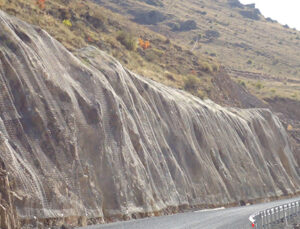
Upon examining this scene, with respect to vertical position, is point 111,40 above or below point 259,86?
above

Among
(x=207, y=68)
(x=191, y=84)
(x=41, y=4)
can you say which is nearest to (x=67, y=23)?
(x=41, y=4)

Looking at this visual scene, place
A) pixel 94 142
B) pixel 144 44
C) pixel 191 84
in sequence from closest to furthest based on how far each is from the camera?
pixel 94 142
pixel 191 84
pixel 144 44

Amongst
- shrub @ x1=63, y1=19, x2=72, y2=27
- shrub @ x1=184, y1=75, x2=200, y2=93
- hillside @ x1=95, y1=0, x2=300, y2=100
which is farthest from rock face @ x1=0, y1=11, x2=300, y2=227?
hillside @ x1=95, y1=0, x2=300, y2=100

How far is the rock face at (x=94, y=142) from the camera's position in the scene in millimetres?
22109

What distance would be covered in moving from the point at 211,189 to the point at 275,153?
19.2 meters

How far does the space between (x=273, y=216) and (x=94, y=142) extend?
8419 millimetres

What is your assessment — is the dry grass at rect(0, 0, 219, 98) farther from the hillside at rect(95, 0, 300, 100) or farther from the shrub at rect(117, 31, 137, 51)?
the hillside at rect(95, 0, 300, 100)

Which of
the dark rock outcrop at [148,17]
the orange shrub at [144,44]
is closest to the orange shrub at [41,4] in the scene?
the orange shrub at [144,44]

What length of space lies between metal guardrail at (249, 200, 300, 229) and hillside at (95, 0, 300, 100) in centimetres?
5830

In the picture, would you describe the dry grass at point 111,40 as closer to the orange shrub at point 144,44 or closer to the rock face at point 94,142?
the orange shrub at point 144,44

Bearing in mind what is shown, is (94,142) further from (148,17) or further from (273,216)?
(148,17)

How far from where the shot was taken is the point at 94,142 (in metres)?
27.0

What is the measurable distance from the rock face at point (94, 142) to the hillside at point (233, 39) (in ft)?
158

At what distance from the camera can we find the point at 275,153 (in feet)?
183
